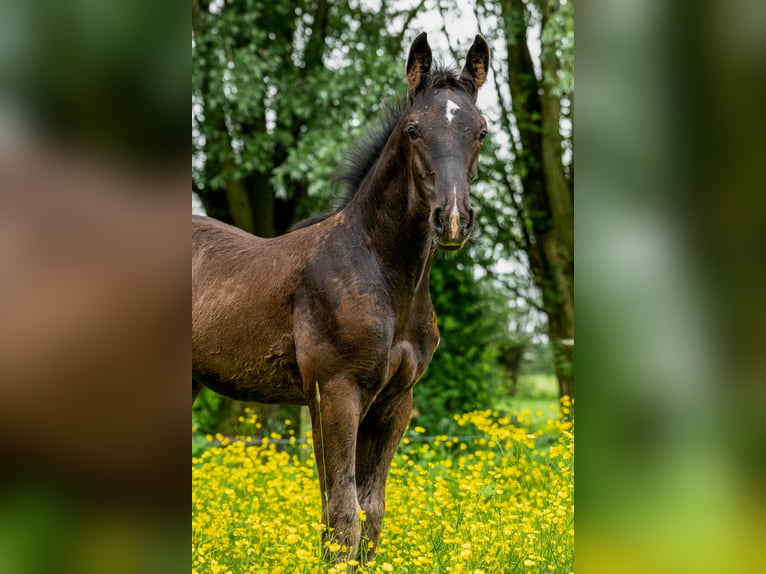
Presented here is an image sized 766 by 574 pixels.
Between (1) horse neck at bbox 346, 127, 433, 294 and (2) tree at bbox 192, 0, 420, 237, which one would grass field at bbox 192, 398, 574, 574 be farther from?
(2) tree at bbox 192, 0, 420, 237

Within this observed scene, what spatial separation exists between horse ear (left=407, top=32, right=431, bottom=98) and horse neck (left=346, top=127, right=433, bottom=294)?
23 centimetres

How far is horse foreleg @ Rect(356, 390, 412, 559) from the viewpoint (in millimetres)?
3850

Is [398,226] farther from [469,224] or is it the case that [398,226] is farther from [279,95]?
[279,95]

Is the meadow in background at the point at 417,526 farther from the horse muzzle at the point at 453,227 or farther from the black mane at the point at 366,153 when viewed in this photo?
the black mane at the point at 366,153

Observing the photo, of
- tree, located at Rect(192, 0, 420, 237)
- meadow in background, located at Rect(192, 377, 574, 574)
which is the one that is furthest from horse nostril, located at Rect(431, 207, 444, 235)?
tree, located at Rect(192, 0, 420, 237)

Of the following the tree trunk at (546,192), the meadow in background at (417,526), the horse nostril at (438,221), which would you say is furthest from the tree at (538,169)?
the horse nostril at (438,221)

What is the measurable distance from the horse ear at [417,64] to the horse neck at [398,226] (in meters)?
0.23

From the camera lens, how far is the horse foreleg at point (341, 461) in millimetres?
3430
